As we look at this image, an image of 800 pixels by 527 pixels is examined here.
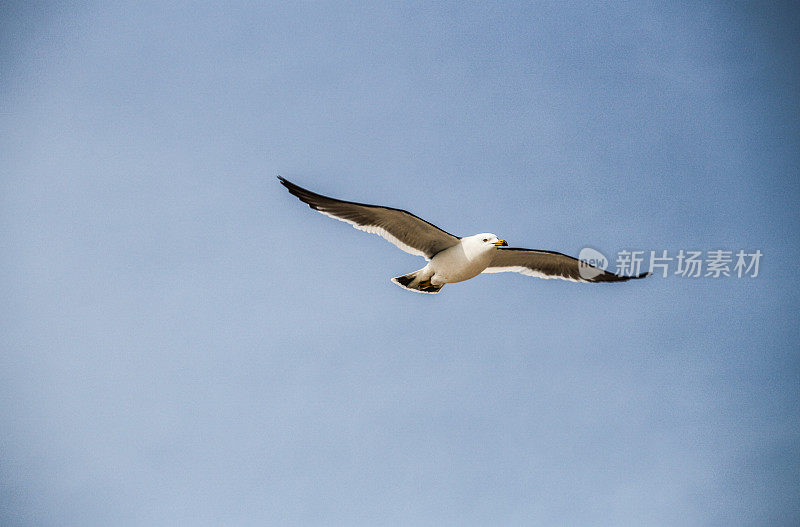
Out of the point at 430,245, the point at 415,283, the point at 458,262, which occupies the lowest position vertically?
the point at 415,283

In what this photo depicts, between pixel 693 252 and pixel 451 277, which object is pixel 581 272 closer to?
pixel 451 277

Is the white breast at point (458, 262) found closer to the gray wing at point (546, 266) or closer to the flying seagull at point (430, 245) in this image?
the flying seagull at point (430, 245)

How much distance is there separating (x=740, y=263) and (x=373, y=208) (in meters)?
4.13

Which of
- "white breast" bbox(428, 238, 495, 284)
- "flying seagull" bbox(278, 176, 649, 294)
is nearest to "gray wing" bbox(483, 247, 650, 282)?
"flying seagull" bbox(278, 176, 649, 294)

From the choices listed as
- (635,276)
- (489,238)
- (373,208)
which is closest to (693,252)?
(635,276)

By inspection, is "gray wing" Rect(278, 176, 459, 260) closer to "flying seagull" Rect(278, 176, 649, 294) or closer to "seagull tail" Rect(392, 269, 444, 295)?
"flying seagull" Rect(278, 176, 649, 294)

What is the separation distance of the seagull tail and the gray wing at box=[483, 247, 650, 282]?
57 centimetres

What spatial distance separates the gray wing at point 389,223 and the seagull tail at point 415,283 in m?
0.18

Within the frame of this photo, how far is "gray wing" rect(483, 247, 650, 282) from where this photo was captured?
619 cm

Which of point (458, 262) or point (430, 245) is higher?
point (430, 245)

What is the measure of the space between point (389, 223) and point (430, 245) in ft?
1.30

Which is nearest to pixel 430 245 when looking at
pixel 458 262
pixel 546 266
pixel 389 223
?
pixel 458 262

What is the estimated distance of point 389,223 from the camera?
5.68m

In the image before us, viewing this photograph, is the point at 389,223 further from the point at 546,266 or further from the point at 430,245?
the point at 546,266
